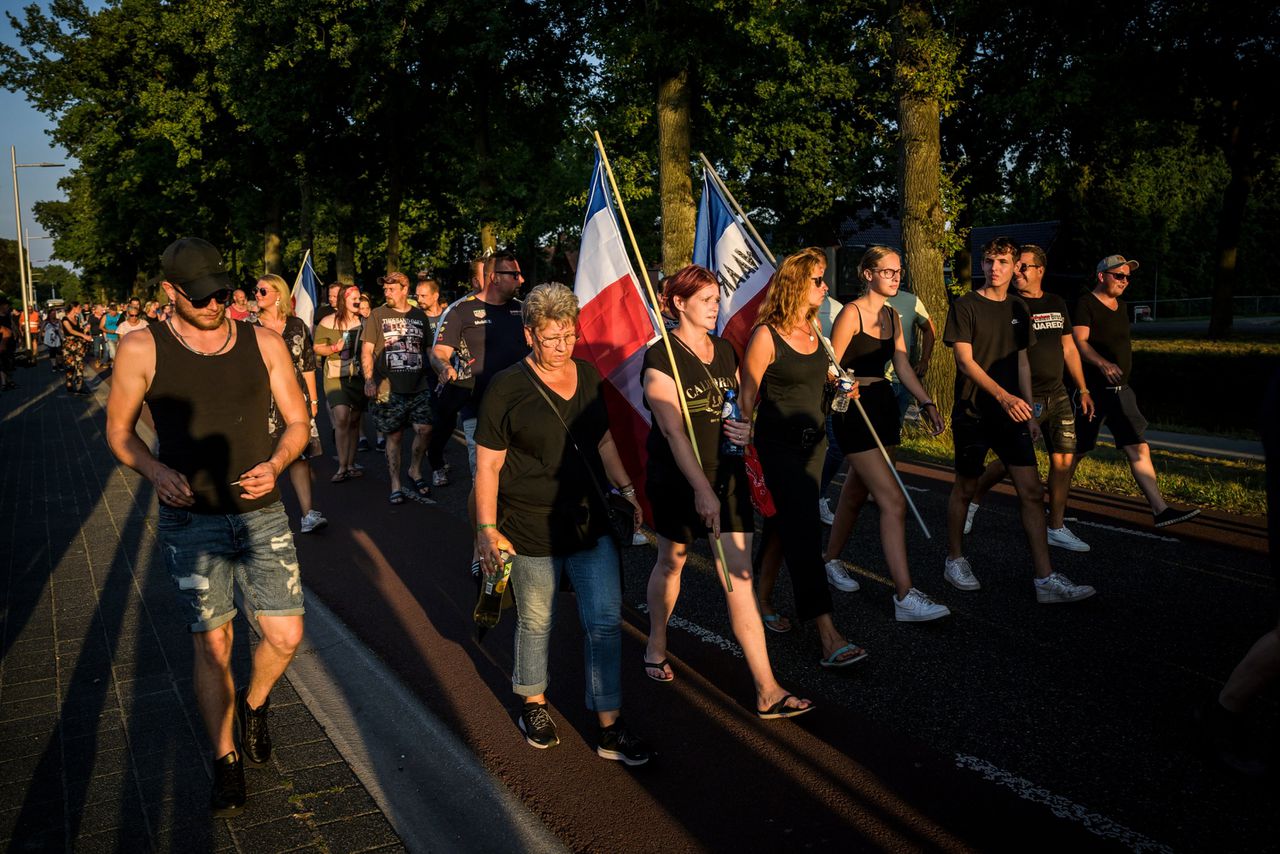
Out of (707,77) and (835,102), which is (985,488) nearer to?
(707,77)

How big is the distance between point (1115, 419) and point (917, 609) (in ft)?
10.0

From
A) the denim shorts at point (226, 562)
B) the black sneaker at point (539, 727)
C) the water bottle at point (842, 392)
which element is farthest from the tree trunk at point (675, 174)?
the denim shorts at point (226, 562)

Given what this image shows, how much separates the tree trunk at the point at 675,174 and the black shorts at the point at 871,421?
11.2 meters

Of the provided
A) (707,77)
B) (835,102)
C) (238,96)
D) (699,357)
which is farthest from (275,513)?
(238,96)

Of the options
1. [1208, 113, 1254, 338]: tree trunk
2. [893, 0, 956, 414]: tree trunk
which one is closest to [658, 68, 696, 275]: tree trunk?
[893, 0, 956, 414]: tree trunk

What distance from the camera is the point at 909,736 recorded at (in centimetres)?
401

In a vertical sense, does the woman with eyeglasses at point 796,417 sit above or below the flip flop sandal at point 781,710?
above

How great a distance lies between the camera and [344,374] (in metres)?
10.1

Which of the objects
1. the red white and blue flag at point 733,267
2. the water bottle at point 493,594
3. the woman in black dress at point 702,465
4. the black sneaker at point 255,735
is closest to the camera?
the water bottle at point 493,594

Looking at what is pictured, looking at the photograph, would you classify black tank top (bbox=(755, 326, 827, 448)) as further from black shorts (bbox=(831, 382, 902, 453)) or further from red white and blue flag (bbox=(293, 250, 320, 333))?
red white and blue flag (bbox=(293, 250, 320, 333))

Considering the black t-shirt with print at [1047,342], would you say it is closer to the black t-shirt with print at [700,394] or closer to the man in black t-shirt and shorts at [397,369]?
Answer: the black t-shirt with print at [700,394]

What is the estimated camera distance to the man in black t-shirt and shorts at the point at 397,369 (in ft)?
30.5

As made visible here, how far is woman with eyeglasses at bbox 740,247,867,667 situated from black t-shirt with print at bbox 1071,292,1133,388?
3.46m

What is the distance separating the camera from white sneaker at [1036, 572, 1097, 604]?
5.54 m
